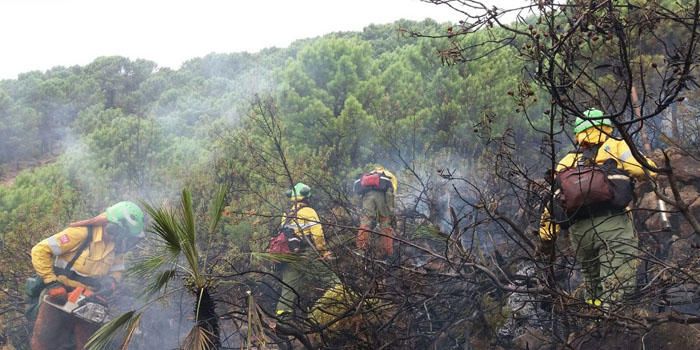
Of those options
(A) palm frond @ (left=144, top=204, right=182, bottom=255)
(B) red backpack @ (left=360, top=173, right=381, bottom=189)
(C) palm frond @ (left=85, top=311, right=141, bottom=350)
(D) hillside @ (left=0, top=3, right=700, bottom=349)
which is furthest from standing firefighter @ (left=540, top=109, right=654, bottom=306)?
(B) red backpack @ (left=360, top=173, right=381, bottom=189)

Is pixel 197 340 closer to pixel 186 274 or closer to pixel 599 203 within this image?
pixel 186 274

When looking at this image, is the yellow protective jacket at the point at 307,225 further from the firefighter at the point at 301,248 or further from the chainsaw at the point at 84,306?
the chainsaw at the point at 84,306

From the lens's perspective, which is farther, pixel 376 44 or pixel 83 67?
pixel 83 67

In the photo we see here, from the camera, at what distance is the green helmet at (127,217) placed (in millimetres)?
7027

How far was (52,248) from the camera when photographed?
6855 millimetres

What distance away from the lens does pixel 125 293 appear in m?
7.73

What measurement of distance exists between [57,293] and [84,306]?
31 cm

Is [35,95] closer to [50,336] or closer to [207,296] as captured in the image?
[50,336]

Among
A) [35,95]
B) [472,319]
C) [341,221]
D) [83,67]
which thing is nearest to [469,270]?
[472,319]

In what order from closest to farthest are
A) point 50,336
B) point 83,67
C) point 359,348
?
point 359,348, point 50,336, point 83,67

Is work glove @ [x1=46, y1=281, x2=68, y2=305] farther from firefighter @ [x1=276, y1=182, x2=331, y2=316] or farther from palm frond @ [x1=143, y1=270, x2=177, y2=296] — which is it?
palm frond @ [x1=143, y1=270, x2=177, y2=296]

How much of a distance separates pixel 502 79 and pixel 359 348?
341 inches

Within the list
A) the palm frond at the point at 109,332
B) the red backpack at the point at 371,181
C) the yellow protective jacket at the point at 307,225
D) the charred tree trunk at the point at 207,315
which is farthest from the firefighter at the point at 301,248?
the palm frond at the point at 109,332

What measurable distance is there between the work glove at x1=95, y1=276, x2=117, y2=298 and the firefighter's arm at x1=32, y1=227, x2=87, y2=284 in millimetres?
496
